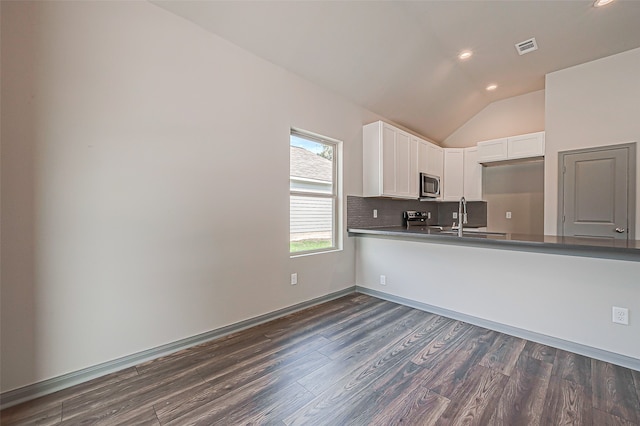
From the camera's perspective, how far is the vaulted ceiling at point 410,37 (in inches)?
98.5

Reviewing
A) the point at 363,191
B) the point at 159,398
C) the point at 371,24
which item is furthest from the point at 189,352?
the point at 371,24

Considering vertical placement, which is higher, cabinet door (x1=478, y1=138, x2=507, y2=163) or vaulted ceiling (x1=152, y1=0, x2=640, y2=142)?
vaulted ceiling (x1=152, y1=0, x2=640, y2=142)

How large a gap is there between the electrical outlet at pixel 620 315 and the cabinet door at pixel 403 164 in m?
2.50

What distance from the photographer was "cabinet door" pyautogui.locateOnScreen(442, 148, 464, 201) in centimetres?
516

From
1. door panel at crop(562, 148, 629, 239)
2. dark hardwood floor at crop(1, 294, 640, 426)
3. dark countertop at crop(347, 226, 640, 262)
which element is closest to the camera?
dark hardwood floor at crop(1, 294, 640, 426)

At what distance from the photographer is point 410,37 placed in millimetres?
3156

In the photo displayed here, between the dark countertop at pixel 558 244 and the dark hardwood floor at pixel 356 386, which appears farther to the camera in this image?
the dark countertop at pixel 558 244

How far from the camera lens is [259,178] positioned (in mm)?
2832

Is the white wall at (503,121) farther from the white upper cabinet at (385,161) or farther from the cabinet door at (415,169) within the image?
the white upper cabinet at (385,161)

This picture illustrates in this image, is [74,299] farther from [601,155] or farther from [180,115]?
[601,155]

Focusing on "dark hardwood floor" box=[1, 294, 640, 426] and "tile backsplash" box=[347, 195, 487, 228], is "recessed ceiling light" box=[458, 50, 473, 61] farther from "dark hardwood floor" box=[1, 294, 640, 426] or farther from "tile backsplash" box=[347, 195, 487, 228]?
"dark hardwood floor" box=[1, 294, 640, 426]

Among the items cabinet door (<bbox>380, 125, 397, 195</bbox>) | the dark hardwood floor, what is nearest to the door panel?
the dark hardwood floor

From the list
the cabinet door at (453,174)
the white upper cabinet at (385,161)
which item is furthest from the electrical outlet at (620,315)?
the cabinet door at (453,174)

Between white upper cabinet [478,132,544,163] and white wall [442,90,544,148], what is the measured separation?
0.58 m
